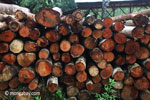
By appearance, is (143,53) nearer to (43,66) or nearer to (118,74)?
(118,74)

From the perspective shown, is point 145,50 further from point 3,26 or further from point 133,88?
point 3,26

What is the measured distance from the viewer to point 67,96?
245 centimetres

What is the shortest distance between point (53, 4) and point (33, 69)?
499 cm

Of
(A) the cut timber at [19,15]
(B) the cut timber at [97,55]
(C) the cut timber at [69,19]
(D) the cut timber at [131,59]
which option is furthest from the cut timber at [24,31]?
(D) the cut timber at [131,59]

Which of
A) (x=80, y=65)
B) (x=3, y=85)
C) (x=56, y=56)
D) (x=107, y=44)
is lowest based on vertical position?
(x=3, y=85)

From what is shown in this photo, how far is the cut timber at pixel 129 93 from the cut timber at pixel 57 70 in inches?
46.1

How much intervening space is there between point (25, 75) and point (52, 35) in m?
0.78

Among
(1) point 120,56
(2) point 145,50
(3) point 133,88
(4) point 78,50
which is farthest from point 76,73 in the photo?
(2) point 145,50

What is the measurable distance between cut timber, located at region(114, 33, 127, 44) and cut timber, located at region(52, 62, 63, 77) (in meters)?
1.04

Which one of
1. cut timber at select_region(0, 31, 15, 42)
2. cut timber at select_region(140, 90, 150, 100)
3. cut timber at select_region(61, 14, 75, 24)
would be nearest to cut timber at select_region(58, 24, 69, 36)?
cut timber at select_region(61, 14, 75, 24)

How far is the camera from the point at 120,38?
214 cm

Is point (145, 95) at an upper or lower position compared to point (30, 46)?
lower

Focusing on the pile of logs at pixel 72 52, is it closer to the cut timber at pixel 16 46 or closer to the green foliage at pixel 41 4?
the cut timber at pixel 16 46

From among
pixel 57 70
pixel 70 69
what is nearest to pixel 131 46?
pixel 70 69
